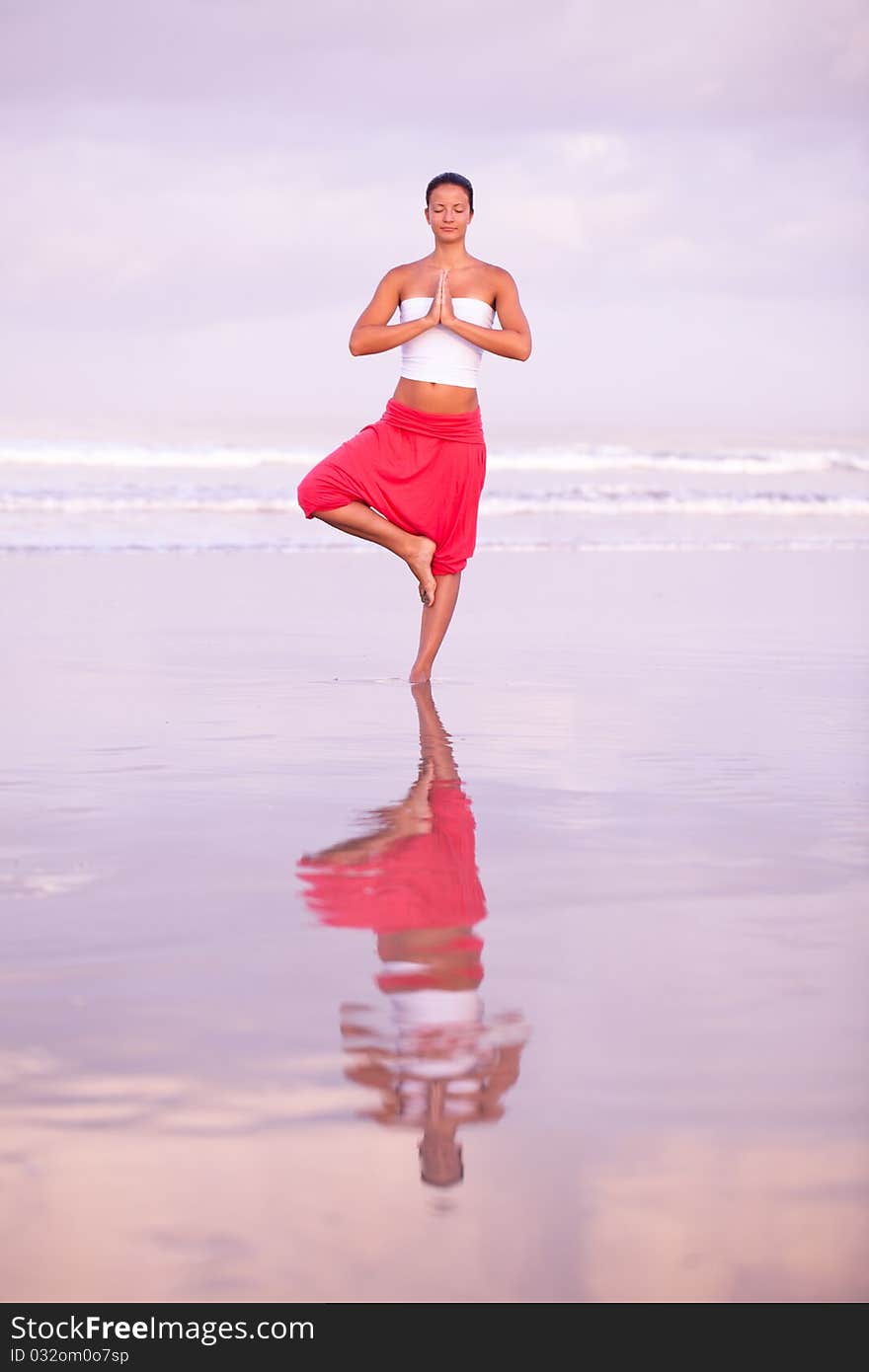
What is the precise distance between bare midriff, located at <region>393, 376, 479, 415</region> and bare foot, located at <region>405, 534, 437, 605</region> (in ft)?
1.37

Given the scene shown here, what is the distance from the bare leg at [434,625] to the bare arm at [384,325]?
782mm

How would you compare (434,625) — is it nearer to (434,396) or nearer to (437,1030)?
(434,396)

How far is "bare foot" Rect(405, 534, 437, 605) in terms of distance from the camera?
5.94 metres

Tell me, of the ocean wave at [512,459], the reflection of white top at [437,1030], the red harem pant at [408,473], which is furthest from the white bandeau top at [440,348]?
the ocean wave at [512,459]

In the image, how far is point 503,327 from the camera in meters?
5.90

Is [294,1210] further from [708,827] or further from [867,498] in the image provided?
[867,498]

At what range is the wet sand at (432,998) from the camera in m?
1.58

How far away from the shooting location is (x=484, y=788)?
3898mm

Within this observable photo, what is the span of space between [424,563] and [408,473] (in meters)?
0.29

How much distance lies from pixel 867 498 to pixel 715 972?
1877 cm

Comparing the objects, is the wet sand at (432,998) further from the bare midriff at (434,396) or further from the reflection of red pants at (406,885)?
the bare midriff at (434,396)

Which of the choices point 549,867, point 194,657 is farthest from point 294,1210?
point 194,657

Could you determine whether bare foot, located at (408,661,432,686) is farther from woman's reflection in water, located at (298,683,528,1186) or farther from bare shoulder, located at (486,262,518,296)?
woman's reflection in water, located at (298,683,528,1186)

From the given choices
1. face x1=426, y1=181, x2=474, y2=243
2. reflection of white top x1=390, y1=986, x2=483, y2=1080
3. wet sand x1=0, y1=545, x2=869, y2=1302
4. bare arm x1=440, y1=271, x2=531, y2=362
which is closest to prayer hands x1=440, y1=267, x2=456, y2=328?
bare arm x1=440, y1=271, x2=531, y2=362
